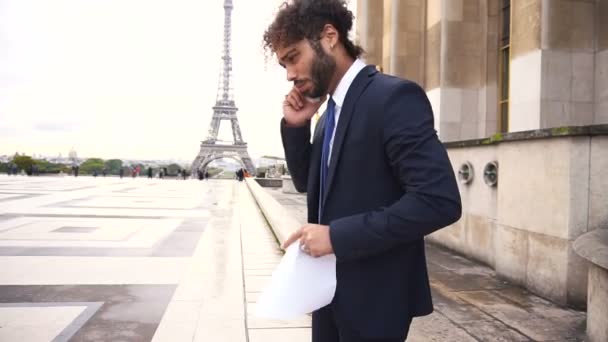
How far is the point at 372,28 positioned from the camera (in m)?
13.2

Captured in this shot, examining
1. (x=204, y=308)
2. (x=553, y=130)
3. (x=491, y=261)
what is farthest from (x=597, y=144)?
(x=204, y=308)

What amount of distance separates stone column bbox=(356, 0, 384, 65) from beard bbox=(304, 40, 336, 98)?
12.1 meters

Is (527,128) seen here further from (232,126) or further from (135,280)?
(232,126)

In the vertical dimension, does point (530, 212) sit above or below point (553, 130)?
below

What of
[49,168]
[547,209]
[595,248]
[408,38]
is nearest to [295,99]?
[595,248]

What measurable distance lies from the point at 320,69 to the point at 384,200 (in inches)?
18.9

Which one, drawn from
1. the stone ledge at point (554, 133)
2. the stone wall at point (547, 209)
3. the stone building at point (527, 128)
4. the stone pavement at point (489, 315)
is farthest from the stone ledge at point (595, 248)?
the stone ledge at point (554, 133)

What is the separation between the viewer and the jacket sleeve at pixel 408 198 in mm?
1252

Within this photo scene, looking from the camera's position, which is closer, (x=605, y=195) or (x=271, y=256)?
(x=605, y=195)

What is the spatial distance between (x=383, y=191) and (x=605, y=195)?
3742 millimetres

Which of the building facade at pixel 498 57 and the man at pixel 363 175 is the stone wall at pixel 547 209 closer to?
the building facade at pixel 498 57

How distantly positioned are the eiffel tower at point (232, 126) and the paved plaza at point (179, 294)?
61.6 metres

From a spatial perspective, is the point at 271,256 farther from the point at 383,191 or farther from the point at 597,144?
the point at 383,191

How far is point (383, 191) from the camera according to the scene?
1396 millimetres
